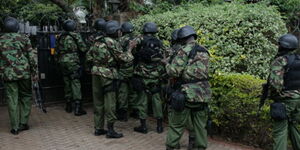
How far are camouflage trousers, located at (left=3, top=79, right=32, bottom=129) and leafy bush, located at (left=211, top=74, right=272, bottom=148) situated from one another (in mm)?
3630

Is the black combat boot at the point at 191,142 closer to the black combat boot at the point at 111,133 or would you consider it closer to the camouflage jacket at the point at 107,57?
the black combat boot at the point at 111,133

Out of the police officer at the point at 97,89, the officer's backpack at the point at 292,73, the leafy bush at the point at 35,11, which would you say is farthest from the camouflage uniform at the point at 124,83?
the leafy bush at the point at 35,11

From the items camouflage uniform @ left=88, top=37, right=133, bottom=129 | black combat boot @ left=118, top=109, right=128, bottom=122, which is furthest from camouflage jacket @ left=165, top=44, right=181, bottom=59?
black combat boot @ left=118, top=109, right=128, bottom=122

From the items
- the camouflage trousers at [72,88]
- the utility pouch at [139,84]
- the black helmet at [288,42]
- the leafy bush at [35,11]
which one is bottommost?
the camouflage trousers at [72,88]

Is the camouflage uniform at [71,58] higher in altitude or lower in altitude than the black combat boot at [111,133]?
higher

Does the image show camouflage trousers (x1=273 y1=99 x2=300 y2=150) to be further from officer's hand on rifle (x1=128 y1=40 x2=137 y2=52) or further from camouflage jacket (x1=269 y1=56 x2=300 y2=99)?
officer's hand on rifle (x1=128 y1=40 x2=137 y2=52)

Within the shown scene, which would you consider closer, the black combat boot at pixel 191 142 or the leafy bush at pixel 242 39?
the black combat boot at pixel 191 142

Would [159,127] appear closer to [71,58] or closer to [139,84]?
[139,84]

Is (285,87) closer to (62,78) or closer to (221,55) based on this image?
(221,55)

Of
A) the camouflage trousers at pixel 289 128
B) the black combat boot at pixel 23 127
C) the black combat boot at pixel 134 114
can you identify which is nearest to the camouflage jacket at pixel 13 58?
the black combat boot at pixel 23 127

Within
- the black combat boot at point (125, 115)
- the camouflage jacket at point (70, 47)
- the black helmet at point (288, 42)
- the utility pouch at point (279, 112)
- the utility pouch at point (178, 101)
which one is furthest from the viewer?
the camouflage jacket at point (70, 47)

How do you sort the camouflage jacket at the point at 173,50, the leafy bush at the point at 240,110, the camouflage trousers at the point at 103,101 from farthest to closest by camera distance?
1. the camouflage trousers at the point at 103,101
2. the leafy bush at the point at 240,110
3. the camouflage jacket at the point at 173,50

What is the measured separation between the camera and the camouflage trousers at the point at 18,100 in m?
7.04

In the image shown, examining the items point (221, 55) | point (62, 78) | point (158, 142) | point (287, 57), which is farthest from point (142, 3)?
point (287, 57)
